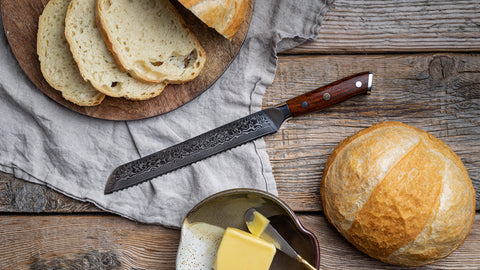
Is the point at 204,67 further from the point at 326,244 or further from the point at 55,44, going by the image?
the point at 326,244

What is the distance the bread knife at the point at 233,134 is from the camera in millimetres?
1605

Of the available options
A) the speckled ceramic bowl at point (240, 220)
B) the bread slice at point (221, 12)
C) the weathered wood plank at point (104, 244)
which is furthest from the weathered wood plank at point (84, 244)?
the bread slice at point (221, 12)

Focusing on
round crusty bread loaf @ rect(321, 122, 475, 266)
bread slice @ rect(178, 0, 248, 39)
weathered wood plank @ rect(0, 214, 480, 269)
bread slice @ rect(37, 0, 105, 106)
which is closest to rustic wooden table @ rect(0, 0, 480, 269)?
weathered wood plank @ rect(0, 214, 480, 269)

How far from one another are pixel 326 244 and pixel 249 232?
0.34 m

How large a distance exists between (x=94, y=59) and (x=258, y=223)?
2.87 ft

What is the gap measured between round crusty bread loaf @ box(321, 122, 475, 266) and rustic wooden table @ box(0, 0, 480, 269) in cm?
16

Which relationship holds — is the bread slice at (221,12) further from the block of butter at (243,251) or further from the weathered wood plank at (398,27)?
the block of butter at (243,251)

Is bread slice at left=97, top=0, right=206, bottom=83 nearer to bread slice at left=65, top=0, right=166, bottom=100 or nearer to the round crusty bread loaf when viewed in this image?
bread slice at left=65, top=0, right=166, bottom=100

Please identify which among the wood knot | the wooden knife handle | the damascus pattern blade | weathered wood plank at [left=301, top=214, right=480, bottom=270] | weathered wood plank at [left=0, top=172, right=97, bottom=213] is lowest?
weathered wood plank at [left=301, top=214, right=480, bottom=270]

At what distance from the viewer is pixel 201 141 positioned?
1616 millimetres

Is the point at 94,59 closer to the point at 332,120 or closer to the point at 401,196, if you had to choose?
the point at 332,120

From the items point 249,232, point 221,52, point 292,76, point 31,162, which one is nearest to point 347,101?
point 292,76

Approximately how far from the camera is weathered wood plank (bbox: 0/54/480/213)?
1.69 metres

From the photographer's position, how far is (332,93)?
1627 millimetres
